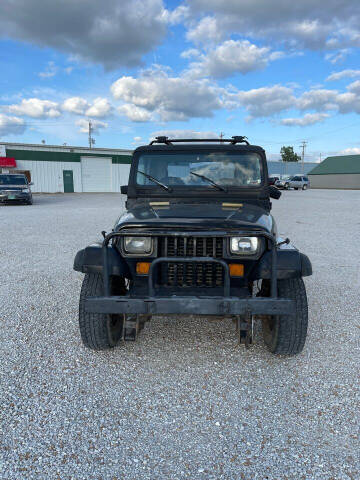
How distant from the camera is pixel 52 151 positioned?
32.9 metres

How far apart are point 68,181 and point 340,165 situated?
141ft

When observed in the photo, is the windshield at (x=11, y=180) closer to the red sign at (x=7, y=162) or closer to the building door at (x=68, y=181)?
the red sign at (x=7, y=162)

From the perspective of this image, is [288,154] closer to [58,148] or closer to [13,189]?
[58,148]

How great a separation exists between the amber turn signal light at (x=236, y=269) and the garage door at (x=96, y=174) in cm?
3422

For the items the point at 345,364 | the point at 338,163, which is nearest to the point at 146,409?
the point at 345,364

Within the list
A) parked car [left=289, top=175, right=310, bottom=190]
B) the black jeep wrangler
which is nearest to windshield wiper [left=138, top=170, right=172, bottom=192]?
the black jeep wrangler

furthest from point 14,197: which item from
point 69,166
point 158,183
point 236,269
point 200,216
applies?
point 69,166

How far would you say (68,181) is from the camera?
33.8m

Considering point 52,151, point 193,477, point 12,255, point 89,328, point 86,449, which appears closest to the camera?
point 193,477

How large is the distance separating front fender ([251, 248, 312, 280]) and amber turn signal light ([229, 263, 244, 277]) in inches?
4.2

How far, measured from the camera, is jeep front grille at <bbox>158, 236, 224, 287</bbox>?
8.40 ft

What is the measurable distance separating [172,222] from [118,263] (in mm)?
500

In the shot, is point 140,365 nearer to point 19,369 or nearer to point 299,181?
point 19,369

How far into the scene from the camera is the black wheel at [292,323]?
2.64 metres
